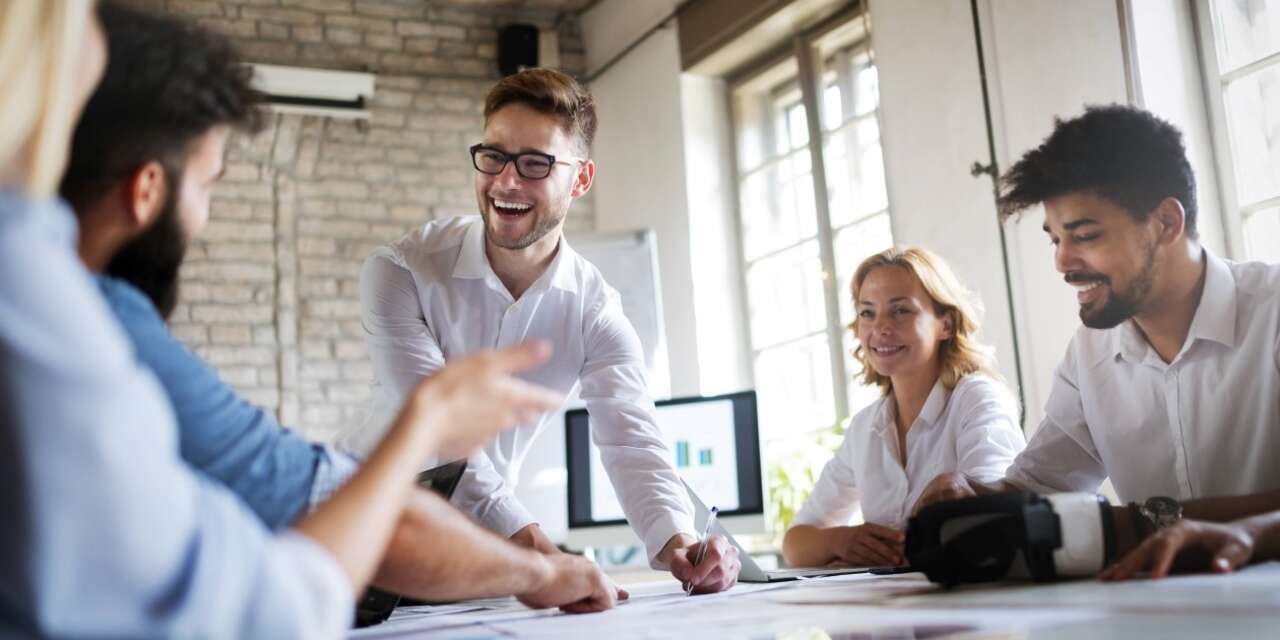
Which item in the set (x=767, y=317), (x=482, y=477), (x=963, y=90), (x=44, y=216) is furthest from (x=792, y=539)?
(x=767, y=317)

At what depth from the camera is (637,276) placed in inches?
201

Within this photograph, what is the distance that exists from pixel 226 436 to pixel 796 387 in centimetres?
468

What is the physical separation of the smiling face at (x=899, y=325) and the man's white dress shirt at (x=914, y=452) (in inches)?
3.7

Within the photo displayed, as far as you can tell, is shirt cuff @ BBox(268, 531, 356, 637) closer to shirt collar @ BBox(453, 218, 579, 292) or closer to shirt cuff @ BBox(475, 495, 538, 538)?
shirt cuff @ BBox(475, 495, 538, 538)

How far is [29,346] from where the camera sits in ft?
1.91

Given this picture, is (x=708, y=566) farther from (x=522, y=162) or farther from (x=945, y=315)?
(x=945, y=315)

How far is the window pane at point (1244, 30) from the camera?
12.1 feet

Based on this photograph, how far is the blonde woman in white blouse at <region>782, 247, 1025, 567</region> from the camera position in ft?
8.71

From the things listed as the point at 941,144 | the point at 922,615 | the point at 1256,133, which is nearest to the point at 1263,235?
the point at 1256,133

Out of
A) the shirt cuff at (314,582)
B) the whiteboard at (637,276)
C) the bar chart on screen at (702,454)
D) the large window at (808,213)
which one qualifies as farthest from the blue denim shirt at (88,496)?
the large window at (808,213)

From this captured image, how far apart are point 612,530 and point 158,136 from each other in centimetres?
328

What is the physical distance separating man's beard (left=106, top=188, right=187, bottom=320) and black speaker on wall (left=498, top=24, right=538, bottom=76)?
5478 mm

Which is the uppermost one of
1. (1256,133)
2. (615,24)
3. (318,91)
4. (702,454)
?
(615,24)

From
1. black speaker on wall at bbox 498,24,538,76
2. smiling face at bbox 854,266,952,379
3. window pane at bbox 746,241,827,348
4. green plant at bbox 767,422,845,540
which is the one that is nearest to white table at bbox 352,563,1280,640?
smiling face at bbox 854,266,952,379
